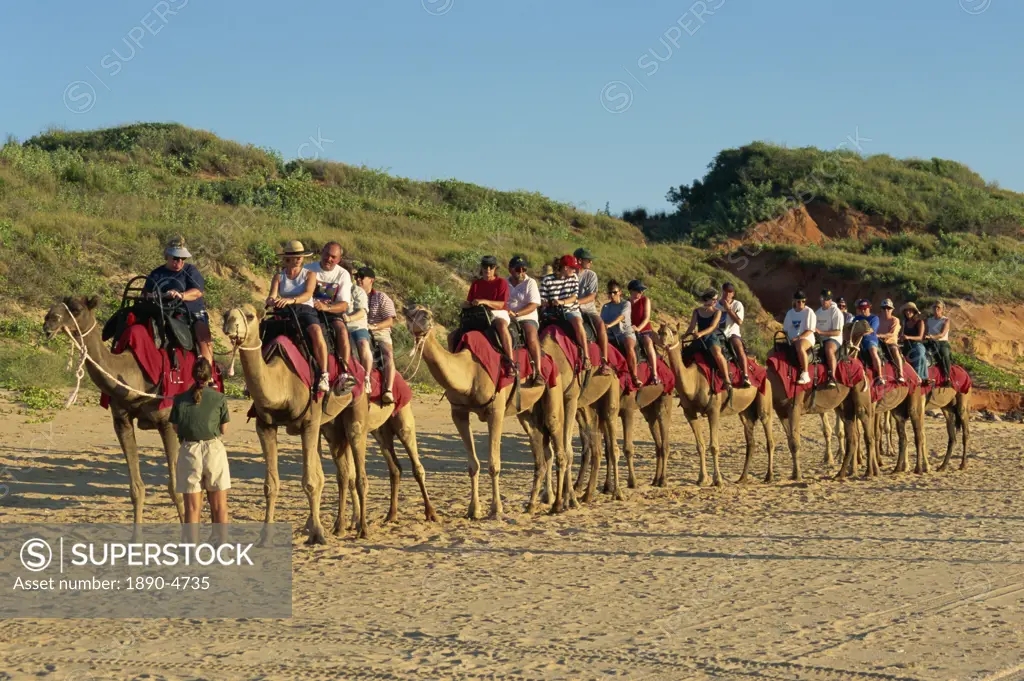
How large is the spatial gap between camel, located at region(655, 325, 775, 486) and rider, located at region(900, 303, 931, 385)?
345 centimetres

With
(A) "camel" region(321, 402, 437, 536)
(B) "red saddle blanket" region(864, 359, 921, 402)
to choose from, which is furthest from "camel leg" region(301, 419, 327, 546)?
(B) "red saddle blanket" region(864, 359, 921, 402)

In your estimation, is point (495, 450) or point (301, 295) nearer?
point (301, 295)

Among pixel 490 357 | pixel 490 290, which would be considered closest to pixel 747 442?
pixel 490 357

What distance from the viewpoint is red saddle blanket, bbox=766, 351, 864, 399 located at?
18641 mm

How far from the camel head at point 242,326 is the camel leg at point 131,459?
2.01 m

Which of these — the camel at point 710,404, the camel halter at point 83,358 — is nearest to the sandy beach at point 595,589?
the camel at point 710,404

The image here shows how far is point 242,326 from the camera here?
10148 mm

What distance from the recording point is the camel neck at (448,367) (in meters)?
12.6

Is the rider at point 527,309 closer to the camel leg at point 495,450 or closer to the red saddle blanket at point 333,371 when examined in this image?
the camel leg at point 495,450

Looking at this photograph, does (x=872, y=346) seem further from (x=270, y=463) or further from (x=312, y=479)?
(x=270, y=463)

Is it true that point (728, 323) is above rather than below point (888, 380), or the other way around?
above

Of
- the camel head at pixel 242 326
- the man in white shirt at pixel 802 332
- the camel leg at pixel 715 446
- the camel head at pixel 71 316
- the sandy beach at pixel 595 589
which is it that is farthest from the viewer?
the man in white shirt at pixel 802 332

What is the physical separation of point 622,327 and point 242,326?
758 centimetres

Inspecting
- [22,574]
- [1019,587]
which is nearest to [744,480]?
[1019,587]
